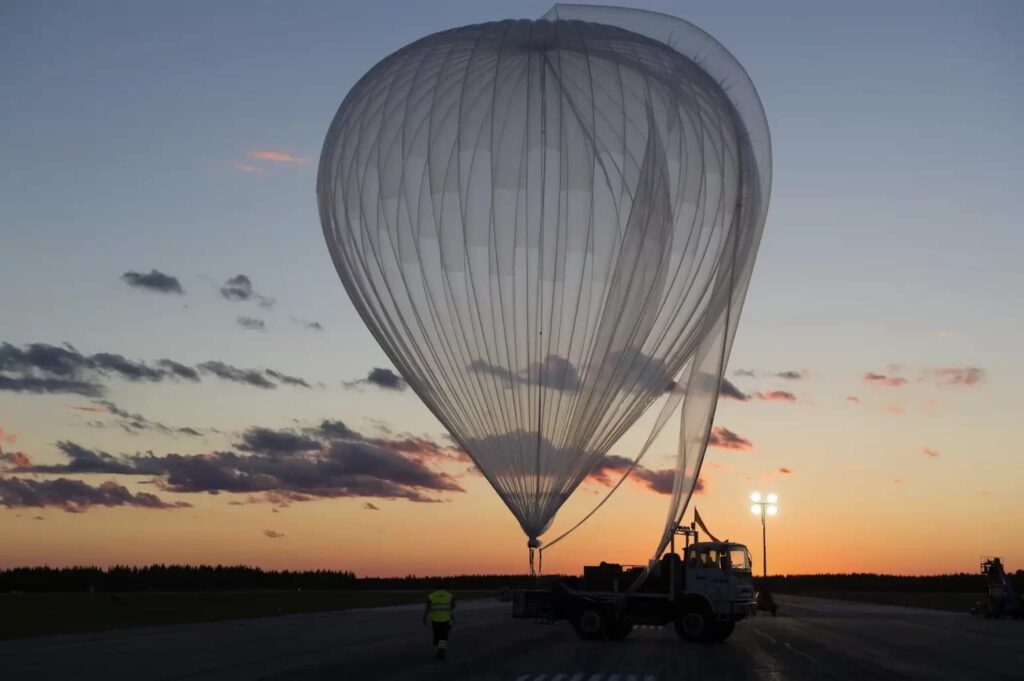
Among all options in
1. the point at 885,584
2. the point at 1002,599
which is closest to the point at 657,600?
the point at 1002,599

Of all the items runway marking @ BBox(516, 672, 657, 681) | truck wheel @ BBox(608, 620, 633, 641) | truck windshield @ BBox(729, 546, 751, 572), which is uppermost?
truck windshield @ BBox(729, 546, 751, 572)

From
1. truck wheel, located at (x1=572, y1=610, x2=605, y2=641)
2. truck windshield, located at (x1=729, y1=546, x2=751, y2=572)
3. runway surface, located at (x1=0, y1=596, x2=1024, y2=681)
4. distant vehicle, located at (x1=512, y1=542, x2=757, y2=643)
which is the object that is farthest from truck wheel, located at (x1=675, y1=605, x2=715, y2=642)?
truck wheel, located at (x1=572, y1=610, x2=605, y2=641)

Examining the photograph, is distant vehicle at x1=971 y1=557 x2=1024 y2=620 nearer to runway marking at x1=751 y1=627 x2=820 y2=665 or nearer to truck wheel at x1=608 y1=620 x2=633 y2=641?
runway marking at x1=751 y1=627 x2=820 y2=665

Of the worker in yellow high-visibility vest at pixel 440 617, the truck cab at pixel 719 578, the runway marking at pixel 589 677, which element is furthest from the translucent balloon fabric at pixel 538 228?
the runway marking at pixel 589 677

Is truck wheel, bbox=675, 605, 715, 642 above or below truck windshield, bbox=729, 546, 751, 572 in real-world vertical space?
below

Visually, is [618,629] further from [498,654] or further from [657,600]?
[498,654]

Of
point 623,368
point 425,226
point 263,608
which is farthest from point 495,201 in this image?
point 263,608

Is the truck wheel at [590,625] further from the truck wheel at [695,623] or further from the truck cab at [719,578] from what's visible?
the truck cab at [719,578]
